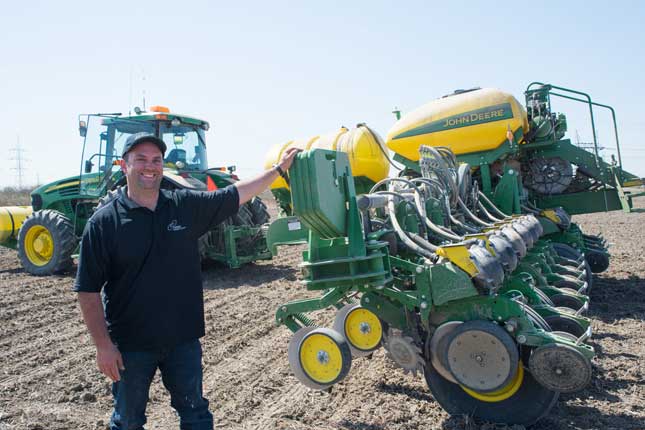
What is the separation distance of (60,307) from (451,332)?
212 inches

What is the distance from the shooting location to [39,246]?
378 inches

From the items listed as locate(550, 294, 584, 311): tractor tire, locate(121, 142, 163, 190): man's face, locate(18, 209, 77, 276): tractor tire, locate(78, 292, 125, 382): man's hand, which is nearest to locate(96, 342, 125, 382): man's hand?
locate(78, 292, 125, 382): man's hand

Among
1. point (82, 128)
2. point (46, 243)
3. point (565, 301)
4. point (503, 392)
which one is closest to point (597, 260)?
point (565, 301)

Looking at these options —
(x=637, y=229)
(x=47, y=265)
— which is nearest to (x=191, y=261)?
(x=47, y=265)

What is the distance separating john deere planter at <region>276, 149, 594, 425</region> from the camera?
311 centimetres

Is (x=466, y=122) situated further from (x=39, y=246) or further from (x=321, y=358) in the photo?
(x=39, y=246)

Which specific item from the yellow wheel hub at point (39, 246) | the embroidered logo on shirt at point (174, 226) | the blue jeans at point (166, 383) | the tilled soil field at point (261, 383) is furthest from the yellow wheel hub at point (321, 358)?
the yellow wheel hub at point (39, 246)

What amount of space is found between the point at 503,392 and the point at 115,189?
7.19 meters

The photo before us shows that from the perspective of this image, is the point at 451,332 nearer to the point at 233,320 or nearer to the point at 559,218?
the point at 233,320

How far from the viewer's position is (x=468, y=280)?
3.21 m

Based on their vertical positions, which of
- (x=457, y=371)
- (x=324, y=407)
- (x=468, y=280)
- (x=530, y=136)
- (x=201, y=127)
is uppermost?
(x=201, y=127)

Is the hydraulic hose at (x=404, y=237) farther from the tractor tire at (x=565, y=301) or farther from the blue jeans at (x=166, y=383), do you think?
the tractor tire at (x=565, y=301)

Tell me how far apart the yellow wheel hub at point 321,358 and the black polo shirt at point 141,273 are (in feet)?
3.45

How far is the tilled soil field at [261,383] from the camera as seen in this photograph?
3447 mm
